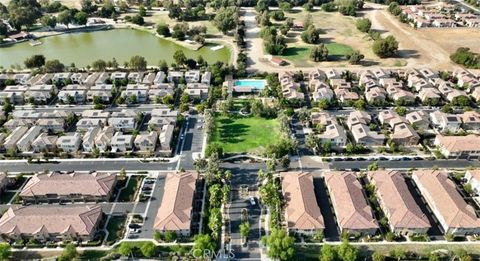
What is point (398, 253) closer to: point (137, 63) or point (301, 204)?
point (301, 204)

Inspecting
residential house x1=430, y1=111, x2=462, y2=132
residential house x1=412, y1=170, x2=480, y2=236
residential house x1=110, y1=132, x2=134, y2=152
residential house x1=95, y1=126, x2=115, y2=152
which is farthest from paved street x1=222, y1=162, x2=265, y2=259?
residential house x1=430, y1=111, x2=462, y2=132

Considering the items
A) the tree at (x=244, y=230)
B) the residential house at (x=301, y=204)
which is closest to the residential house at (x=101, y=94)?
the residential house at (x=301, y=204)

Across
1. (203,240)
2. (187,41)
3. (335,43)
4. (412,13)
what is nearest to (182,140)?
(203,240)

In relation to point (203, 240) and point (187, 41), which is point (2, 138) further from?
point (187, 41)

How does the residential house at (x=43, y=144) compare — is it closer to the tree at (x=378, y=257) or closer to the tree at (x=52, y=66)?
the tree at (x=52, y=66)

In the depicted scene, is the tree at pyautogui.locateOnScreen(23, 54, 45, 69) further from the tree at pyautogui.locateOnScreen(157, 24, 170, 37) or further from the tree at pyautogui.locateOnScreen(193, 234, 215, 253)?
the tree at pyautogui.locateOnScreen(193, 234, 215, 253)

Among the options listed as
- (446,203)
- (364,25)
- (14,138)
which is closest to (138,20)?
(14,138)

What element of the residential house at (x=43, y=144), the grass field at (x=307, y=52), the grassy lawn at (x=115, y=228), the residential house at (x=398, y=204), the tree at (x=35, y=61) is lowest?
the grassy lawn at (x=115, y=228)
